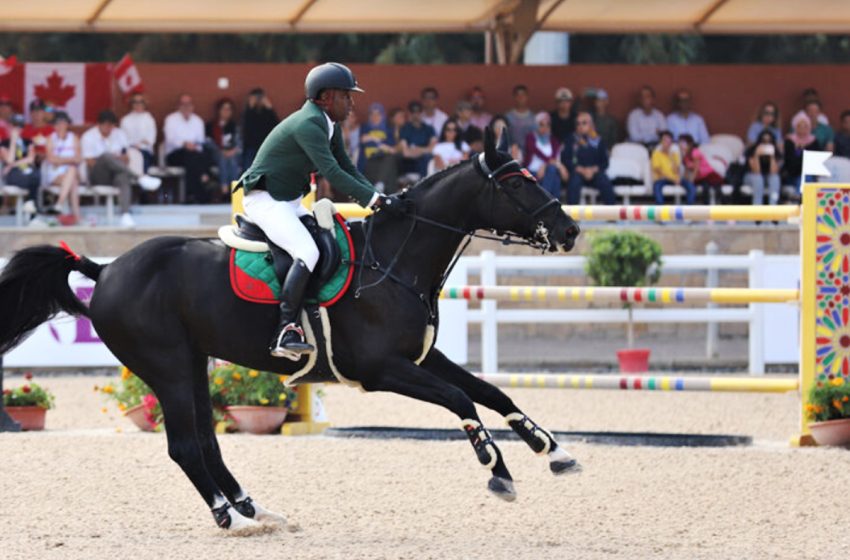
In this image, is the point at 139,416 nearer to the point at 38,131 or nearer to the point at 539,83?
the point at 38,131

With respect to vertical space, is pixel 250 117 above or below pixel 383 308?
above


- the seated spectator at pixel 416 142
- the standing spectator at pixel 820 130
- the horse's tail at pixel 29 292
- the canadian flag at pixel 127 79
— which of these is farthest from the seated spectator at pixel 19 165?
the horse's tail at pixel 29 292

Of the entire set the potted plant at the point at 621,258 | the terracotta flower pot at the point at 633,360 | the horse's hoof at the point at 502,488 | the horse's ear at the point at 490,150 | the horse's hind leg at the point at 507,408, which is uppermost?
the horse's ear at the point at 490,150

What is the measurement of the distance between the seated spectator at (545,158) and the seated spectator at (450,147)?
2.59 ft

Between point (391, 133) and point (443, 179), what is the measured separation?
518 inches

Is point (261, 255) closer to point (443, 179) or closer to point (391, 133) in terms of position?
point (443, 179)

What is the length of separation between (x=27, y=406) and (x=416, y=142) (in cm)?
988

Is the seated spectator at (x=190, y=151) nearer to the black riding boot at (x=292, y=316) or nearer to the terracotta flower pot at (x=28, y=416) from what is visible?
the terracotta flower pot at (x=28, y=416)

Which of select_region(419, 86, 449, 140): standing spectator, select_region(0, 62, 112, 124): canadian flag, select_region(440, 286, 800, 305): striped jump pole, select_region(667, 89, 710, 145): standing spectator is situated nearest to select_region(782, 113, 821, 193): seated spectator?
select_region(667, 89, 710, 145): standing spectator

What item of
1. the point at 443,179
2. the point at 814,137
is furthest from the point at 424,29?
the point at 443,179

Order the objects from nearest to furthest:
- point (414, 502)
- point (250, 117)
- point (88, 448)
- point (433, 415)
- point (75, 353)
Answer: point (414, 502), point (88, 448), point (433, 415), point (75, 353), point (250, 117)

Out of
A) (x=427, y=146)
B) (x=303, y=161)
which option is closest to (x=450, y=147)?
(x=427, y=146)

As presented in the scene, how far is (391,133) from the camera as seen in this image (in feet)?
69.9

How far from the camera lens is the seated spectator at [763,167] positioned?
21.2 m
